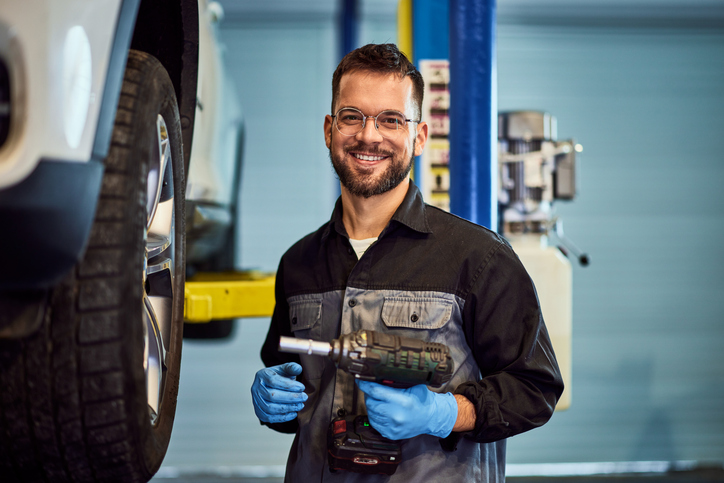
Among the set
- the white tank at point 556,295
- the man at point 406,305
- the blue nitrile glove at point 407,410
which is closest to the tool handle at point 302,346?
the blue nitrile glove at point 407,410

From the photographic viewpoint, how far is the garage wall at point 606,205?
168 inches

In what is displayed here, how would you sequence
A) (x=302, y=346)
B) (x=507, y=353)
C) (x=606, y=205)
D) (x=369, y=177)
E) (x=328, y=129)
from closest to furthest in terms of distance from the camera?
1. (x=302, y=346)
2. (x=507, y=353)
3. (x=369, y=177)
4. (x=328, y=129)
5. (x=606, y=205)

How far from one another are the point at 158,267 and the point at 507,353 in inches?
31.6

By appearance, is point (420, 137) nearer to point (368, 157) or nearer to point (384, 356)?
point (368, 157)

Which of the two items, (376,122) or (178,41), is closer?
(376,122)

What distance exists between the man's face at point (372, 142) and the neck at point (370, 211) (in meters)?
0.04

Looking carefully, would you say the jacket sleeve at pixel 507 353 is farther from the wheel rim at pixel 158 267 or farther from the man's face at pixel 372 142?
the wheel rim at pixel 158 267

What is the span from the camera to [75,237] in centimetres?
68

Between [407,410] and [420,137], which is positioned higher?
[420,137]

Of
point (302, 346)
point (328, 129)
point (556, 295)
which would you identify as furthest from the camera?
point (556, 295)

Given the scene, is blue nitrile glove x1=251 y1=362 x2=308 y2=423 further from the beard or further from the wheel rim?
the beard

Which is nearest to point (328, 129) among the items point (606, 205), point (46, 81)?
point (46, 81)

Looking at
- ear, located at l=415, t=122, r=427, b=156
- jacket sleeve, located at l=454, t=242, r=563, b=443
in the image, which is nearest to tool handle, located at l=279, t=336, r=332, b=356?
jacket sleeve, located at l=454, t=242, r=563, b=443

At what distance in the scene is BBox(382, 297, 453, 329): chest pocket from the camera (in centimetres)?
126
